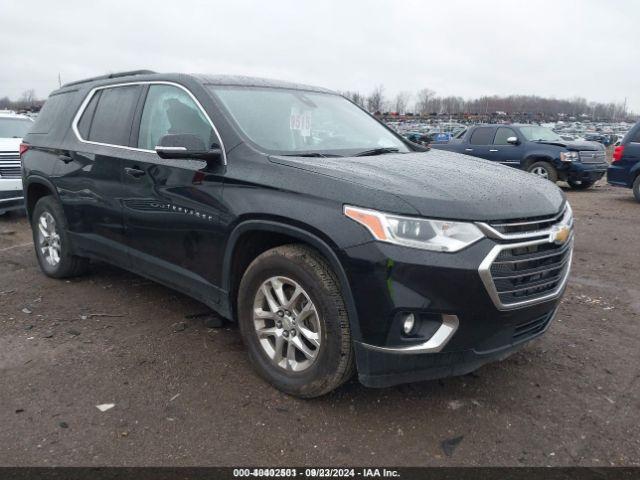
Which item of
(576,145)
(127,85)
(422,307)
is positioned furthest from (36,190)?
(576,145)

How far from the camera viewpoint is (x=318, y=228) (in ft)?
8.96

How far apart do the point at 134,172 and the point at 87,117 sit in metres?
1.18

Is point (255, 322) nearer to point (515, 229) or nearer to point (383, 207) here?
point (383, 207)

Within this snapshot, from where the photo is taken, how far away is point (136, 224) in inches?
156

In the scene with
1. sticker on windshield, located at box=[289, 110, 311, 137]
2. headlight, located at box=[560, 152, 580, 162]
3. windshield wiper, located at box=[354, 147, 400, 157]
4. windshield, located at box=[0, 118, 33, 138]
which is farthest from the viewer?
headlight, located at box=[560, 152, 580, 162]

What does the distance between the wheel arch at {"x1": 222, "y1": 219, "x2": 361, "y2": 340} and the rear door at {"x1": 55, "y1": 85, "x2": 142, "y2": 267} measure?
1.24m

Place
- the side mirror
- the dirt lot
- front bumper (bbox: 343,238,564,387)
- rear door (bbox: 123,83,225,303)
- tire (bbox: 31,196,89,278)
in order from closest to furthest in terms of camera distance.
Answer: front bumper (bbox: 343,238,564,387)
the dirt lot
the side mirror
rear door (bbox: 123,83,225,303)
tire (bbox: 31,196,89,278)

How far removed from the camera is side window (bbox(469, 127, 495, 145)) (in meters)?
14.0

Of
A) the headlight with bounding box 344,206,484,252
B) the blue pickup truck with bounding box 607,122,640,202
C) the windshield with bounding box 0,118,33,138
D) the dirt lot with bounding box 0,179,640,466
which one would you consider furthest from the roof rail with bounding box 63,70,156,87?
the blue pickup truck with bounding box 607,122,640,202

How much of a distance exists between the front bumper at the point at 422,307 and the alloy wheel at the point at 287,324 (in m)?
0.34

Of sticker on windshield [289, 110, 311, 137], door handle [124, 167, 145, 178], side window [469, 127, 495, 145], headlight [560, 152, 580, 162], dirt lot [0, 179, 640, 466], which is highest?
sticker on windshield [289, 110, 311, 137]

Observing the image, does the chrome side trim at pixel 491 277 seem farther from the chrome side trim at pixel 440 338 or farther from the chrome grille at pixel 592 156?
the chrome grille at pixel 592 156

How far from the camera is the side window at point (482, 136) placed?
14.0 metres

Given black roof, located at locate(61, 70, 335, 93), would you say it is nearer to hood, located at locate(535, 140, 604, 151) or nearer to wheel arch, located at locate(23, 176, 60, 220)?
wheel arch, located at locate(23, 176, 60, 220)
